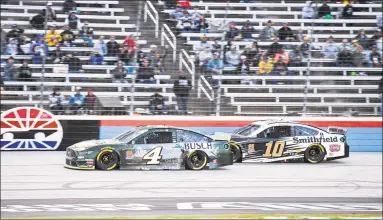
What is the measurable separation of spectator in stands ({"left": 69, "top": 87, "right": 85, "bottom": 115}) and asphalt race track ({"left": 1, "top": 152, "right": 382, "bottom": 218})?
2.66 metres

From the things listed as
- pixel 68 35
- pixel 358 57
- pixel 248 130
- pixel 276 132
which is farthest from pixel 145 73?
pixel 358 57

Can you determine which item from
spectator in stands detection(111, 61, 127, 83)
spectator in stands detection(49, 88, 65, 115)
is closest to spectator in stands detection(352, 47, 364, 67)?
spectator in stands detection(111, 61, 127, 83)

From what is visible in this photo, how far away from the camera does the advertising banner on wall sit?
66.3ft

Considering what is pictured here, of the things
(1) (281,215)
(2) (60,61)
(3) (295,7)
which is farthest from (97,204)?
(3) (295,7)

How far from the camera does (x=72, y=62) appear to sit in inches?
824

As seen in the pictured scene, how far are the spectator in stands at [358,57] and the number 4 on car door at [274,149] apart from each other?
577 cm

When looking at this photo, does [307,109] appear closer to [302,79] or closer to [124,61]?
[302,79]

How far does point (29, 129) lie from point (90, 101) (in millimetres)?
1953

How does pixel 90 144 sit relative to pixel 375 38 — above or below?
below

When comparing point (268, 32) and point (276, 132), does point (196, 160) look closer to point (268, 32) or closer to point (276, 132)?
point (276, 132)

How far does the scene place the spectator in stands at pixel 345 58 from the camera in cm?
2334

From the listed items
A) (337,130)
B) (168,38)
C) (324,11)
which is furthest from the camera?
(324,11)

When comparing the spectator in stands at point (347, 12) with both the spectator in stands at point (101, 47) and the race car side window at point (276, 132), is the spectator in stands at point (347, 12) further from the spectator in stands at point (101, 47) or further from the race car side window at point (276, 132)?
the spectator in stands at point (101, 47)

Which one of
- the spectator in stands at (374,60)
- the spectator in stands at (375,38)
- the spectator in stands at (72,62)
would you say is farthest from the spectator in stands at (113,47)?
the spectator in stands at (375,38)
